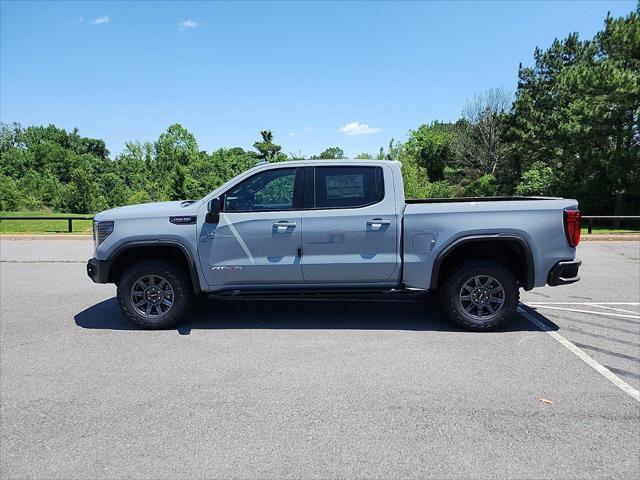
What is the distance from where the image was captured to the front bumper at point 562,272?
5.37 meters

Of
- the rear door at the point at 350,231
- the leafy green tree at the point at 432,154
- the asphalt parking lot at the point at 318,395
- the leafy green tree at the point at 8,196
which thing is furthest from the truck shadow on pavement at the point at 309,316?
the leafy green tree at the point at 432,154

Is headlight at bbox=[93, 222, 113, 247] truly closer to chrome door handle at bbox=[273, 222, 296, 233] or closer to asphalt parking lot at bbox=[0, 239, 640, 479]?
asphalt parking lot at bbox=[0, 239, 640, 479]

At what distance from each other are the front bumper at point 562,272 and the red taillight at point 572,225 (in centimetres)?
23

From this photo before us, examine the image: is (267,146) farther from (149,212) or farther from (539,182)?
(149,212)

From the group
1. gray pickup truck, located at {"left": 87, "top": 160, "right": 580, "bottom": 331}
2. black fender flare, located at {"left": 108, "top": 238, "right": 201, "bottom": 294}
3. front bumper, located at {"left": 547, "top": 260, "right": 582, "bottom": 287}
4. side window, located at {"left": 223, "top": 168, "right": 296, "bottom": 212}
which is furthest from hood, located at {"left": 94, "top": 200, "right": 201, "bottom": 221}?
front bumper, located at {"left": 547, "top": 260, "right": 582, "bottom": 287}

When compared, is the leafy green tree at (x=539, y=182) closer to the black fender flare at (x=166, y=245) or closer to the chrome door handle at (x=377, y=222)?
the chrome door handle at (x=377, y=222)

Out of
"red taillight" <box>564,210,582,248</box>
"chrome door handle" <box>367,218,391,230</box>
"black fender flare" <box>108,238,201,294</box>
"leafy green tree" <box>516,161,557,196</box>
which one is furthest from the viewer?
"leafy green tree" <box>516,161,557,196</box>

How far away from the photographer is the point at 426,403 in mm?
3771

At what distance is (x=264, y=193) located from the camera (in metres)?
5.68

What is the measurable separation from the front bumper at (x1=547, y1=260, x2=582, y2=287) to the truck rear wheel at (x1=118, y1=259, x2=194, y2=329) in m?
4.27

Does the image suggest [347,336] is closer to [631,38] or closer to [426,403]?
[426,403]

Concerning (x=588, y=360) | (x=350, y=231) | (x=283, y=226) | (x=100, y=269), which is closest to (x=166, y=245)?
(x=100, y=269)

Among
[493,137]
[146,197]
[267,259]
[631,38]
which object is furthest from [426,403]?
[146,197]

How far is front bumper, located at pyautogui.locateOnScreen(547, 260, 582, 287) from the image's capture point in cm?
537
